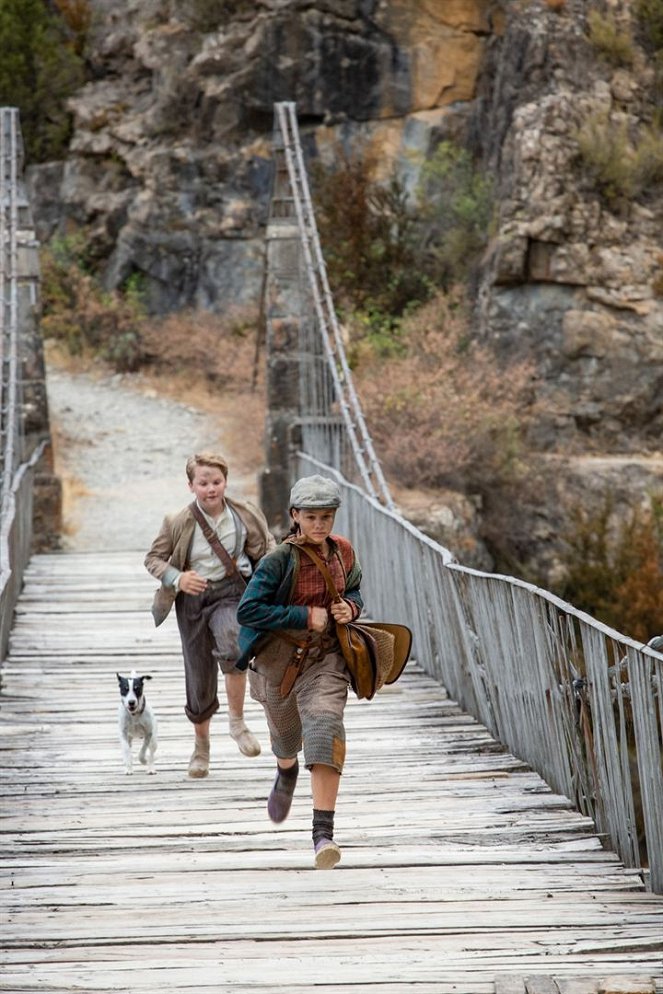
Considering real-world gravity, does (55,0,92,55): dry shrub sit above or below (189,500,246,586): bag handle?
above

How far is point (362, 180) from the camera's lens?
24.5m

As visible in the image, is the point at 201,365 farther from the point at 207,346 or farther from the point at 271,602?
the point at 271,602

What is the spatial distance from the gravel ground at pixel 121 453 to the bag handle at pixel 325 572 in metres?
10.5

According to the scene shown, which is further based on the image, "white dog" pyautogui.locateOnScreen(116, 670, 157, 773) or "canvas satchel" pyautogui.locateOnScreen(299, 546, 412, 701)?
"white dog" pyautogui.locateOnScreen(116, 670, 157, 773)

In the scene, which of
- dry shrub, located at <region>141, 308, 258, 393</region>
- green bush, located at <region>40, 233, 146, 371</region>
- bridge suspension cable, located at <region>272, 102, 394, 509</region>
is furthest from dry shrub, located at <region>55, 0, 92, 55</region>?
bridge suspension cable, located at <region>272, 102, 394, 509</region>

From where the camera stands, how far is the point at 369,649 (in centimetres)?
556

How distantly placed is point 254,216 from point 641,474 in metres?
11.3

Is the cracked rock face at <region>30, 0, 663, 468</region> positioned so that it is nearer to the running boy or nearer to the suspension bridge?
the suspension bridge

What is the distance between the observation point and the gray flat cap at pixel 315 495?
5.35 metres

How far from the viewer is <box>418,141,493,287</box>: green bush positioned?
2262cm

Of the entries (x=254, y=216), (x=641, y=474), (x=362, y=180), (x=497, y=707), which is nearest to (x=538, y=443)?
(x=641, y=474)

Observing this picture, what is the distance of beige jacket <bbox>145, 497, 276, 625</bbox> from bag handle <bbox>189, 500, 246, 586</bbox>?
0.03 meters

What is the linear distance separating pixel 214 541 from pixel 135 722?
1019mm

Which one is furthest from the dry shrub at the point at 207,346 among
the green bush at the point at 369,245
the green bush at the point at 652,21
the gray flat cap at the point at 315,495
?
the gray flat cap at the point at 315,495
